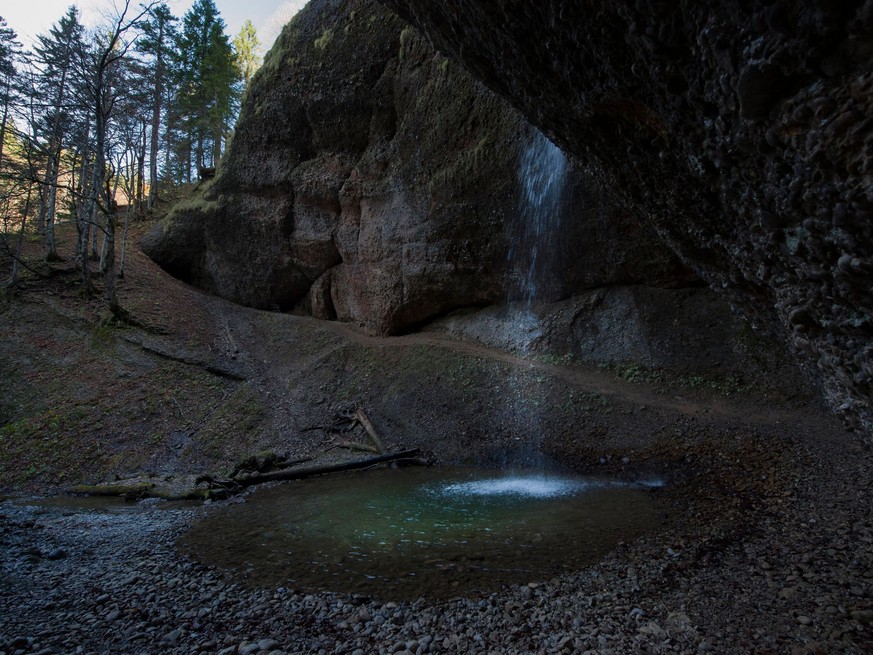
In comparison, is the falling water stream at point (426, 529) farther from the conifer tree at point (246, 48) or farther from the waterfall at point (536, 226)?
the conifer tree at point (246, 48)

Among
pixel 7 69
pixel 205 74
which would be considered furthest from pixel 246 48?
pixel 7 69

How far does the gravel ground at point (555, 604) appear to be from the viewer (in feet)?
12.1

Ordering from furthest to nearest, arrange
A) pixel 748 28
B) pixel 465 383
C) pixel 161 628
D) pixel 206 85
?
1. pixel 206 85
2. pixel 465 383
3. pixel 161 628
4. pixel 748 28

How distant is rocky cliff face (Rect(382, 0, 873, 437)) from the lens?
8.15ft

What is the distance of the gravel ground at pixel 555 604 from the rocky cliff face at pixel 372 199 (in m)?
8.89

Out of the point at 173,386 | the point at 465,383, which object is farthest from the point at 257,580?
the point at 173,386

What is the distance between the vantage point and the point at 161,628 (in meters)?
4.25

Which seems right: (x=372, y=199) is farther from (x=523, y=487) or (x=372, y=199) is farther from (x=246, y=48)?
(x=246, y=48)

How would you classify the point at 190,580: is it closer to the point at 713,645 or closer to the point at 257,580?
the point at 257,580

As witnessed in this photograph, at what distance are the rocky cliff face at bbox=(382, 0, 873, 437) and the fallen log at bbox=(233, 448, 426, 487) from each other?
7497mm

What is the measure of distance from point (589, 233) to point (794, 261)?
9767 millimetres

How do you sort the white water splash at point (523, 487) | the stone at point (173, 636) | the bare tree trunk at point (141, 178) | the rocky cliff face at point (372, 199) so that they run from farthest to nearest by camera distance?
the bare tree trunk at point (141, 178) < the rocky cliff face at point (372, 199) < the white water splash at point (523, 487) < the stone at point (173, 636)

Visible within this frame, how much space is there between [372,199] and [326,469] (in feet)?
35.7

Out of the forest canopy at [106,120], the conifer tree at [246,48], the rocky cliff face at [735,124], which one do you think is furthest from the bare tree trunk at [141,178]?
the rocky cliff face at [735,124]
